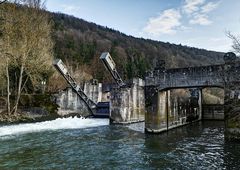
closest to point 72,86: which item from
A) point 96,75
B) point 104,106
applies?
point 104,106

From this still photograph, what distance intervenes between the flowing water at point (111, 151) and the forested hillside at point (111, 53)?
26893 millimetres

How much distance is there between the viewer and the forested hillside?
2223 inches

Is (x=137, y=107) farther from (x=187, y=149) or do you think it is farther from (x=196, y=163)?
(x=196, y=163)

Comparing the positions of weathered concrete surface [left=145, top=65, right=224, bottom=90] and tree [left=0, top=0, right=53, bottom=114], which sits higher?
tree [left=0, top=0, right=53, bottom=114]

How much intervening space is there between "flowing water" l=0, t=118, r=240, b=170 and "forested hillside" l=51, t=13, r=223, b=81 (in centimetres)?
2689

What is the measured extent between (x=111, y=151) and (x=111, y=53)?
52164 millimetres

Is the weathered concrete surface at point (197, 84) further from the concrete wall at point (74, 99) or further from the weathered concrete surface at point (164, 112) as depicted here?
the concrete wall at point (74, 99)

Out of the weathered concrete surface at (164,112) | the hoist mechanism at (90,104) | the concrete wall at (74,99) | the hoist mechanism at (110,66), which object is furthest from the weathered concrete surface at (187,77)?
the concrete wall at (74,99)

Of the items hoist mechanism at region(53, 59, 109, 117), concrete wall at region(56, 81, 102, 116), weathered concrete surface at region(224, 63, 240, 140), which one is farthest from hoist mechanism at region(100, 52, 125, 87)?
weathered concrete surface at region(224, 63, 240, 140)

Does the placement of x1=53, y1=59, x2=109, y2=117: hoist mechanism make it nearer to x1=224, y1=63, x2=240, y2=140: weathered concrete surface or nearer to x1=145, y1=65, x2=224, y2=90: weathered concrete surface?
x1=145, y1=65, x2=224, y2=90: weathered concrete surface

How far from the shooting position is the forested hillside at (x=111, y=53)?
185 ft

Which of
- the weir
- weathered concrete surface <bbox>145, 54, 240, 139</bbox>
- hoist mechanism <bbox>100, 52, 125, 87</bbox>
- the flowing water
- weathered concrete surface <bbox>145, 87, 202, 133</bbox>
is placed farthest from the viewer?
hoist mechanism <bbox>100, 52, 125, 87</bbox>

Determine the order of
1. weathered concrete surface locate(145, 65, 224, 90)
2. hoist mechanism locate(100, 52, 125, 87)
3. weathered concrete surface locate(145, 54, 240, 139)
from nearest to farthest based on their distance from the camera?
weathered concrete surface locate(145, 54, 240, 139) < weathered concrete surface locate(145, 65, 224, 90) < hoist mechanism locate(100, 52, 125, 87)

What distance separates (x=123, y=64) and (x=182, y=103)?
38.0m
